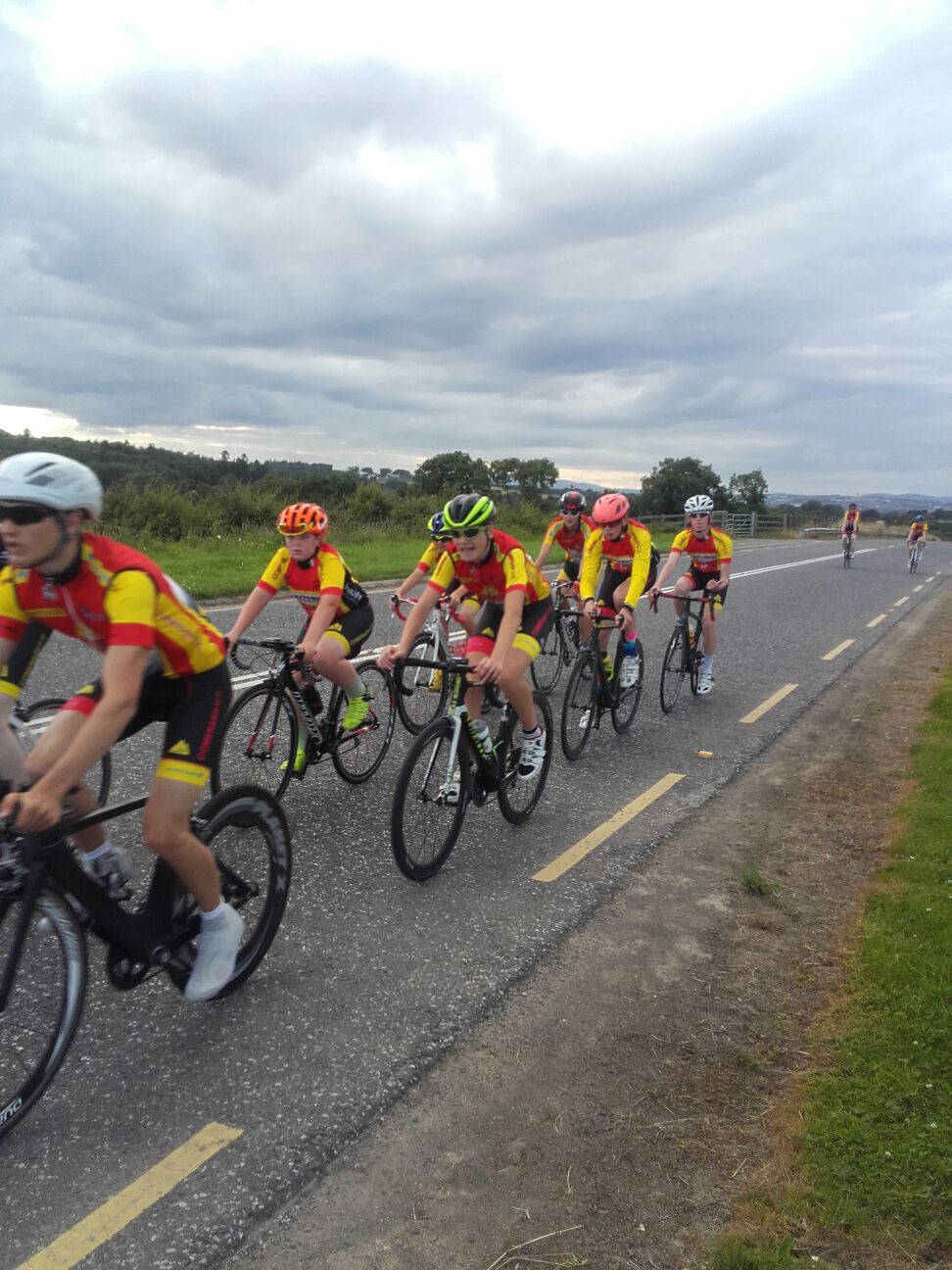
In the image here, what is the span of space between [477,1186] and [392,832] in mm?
1970

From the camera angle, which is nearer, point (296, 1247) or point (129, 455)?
point (296, 1247)

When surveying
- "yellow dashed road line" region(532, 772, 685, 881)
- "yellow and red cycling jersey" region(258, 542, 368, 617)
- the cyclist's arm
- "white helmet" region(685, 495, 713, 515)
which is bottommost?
"yellow dashed road line" region(532, 772, 685, 881)

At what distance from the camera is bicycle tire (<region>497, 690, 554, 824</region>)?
5352 mm

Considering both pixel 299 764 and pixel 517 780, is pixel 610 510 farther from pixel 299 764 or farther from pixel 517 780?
pixel 299 764

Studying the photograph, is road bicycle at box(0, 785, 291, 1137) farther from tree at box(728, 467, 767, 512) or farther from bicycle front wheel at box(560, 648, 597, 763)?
tree at box(728, 467, 767, 512)

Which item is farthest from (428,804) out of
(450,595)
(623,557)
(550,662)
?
(550,662)

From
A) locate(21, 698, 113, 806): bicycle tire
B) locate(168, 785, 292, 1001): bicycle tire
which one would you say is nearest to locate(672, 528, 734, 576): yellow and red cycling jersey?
locate(21, 698, 113, 806): bicycle tire

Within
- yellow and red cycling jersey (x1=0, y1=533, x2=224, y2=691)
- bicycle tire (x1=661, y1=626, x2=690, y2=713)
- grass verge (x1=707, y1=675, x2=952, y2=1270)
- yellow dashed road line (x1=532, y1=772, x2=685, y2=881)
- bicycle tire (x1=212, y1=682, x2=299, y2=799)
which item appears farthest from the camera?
bicycle tire (x1=661, y1=626, x2=690, y2=713)

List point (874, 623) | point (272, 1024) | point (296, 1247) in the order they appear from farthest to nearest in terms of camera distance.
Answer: point (874, 623) → point (272, 1024) → point (296, 1247)

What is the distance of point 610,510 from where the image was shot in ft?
26.1

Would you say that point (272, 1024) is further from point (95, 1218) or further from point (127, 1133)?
point (95, 1218)

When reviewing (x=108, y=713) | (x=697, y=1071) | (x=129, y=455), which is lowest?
(x=697, y=1071)

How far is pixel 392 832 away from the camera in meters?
4.38

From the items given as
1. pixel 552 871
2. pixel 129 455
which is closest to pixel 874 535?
pixel 129 455
